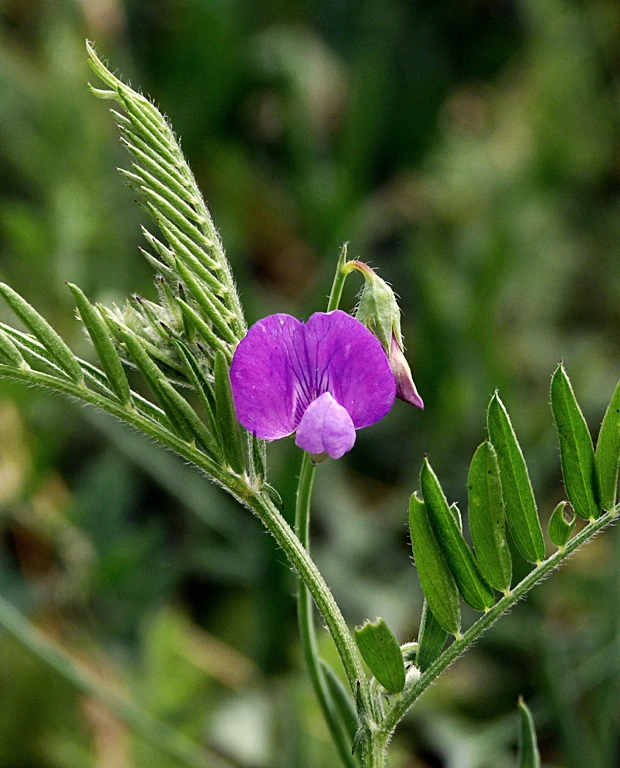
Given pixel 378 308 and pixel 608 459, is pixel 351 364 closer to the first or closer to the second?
pixel 378 308

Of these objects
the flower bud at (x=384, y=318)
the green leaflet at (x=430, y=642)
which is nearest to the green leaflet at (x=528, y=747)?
the green leaflet at (x=430, y=642)

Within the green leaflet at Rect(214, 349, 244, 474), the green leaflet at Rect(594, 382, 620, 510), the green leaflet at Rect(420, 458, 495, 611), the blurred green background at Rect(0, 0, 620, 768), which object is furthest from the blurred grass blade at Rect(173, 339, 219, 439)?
the blurred green background at Rect(0, 0, 620, 768)

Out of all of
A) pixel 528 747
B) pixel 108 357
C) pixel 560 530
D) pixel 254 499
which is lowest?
pixel 528 747

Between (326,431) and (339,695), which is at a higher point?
(326,431)

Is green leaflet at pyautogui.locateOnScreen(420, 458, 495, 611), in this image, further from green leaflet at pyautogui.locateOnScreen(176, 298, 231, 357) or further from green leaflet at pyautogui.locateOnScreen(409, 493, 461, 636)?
green leaflet at pyautogui.locateOnScreen(176, 298, 231, 357)

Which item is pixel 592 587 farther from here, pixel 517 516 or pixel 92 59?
pixel 92 59

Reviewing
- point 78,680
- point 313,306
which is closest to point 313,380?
point 78,680

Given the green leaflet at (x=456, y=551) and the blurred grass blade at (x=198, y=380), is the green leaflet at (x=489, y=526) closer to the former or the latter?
the green leaflet at (x=456, y=551)

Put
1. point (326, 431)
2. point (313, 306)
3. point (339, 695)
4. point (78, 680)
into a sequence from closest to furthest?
point (326, 431) → point (339, 695) → point (78, 680) → point (313, 306)
